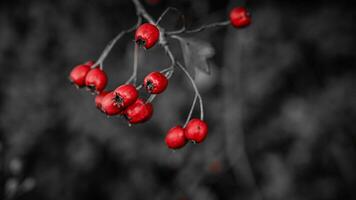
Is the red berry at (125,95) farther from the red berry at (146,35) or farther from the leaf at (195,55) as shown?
the leaf at (195,55)

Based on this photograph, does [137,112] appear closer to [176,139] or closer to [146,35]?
[176,139]

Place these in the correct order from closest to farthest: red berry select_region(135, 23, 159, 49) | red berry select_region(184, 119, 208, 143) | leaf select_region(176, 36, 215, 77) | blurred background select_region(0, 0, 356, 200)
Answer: red berry select_region(135, 23, 159, 49), red berry select_region(184, 119, 208, 143), leaf select_region(176, 36, 215, 77), blurred background select_region(0, 0, 356, 200)

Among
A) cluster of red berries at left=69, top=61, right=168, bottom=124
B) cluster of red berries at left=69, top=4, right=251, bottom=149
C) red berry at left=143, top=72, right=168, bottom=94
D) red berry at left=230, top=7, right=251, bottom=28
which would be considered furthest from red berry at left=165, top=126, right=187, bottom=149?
red berry at left=230, top=7, right=251, bottom=28

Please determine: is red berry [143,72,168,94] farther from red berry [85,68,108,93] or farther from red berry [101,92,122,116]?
red berry [85,68,108,93]

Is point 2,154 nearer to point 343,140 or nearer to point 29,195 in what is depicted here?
point 29,195

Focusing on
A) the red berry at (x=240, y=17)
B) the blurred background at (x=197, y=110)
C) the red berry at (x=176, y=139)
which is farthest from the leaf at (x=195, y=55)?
the blurred background at (x=197, y=110)

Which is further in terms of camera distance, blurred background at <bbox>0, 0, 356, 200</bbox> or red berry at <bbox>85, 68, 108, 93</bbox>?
blurred background at <bbox>0, 0, 356, 200</bbox>
